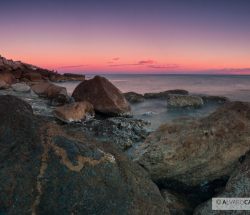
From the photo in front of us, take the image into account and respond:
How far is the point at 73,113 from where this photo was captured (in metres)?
18.6

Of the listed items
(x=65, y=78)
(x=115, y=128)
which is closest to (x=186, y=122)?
(x=115, y=128)

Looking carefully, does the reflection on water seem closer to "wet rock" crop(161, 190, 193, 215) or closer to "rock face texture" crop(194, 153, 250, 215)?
"wet rock" crop(161, 190, 193, 215)

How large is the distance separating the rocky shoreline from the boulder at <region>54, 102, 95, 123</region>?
9551 mm

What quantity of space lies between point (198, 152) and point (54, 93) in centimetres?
2166

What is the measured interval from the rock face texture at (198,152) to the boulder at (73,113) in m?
9.84

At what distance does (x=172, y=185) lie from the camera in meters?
8.61

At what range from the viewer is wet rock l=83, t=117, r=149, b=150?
47.7ft

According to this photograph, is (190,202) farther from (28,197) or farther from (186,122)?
(28,197)

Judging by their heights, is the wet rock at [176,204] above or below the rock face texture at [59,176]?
below

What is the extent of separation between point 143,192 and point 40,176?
1.69 m

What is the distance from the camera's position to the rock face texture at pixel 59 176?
5.08 meters

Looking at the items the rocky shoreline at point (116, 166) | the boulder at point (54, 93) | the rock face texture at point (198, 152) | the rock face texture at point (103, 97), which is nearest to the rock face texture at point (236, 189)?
the rocky shoreline at point (116, 166)

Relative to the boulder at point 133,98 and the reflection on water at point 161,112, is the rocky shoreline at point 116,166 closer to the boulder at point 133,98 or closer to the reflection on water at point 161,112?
the reflection on water at point 161,112

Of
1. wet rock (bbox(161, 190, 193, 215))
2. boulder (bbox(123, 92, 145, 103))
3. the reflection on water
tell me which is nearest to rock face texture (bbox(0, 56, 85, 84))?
boulder (bbox(123, 92, 145, 103))
